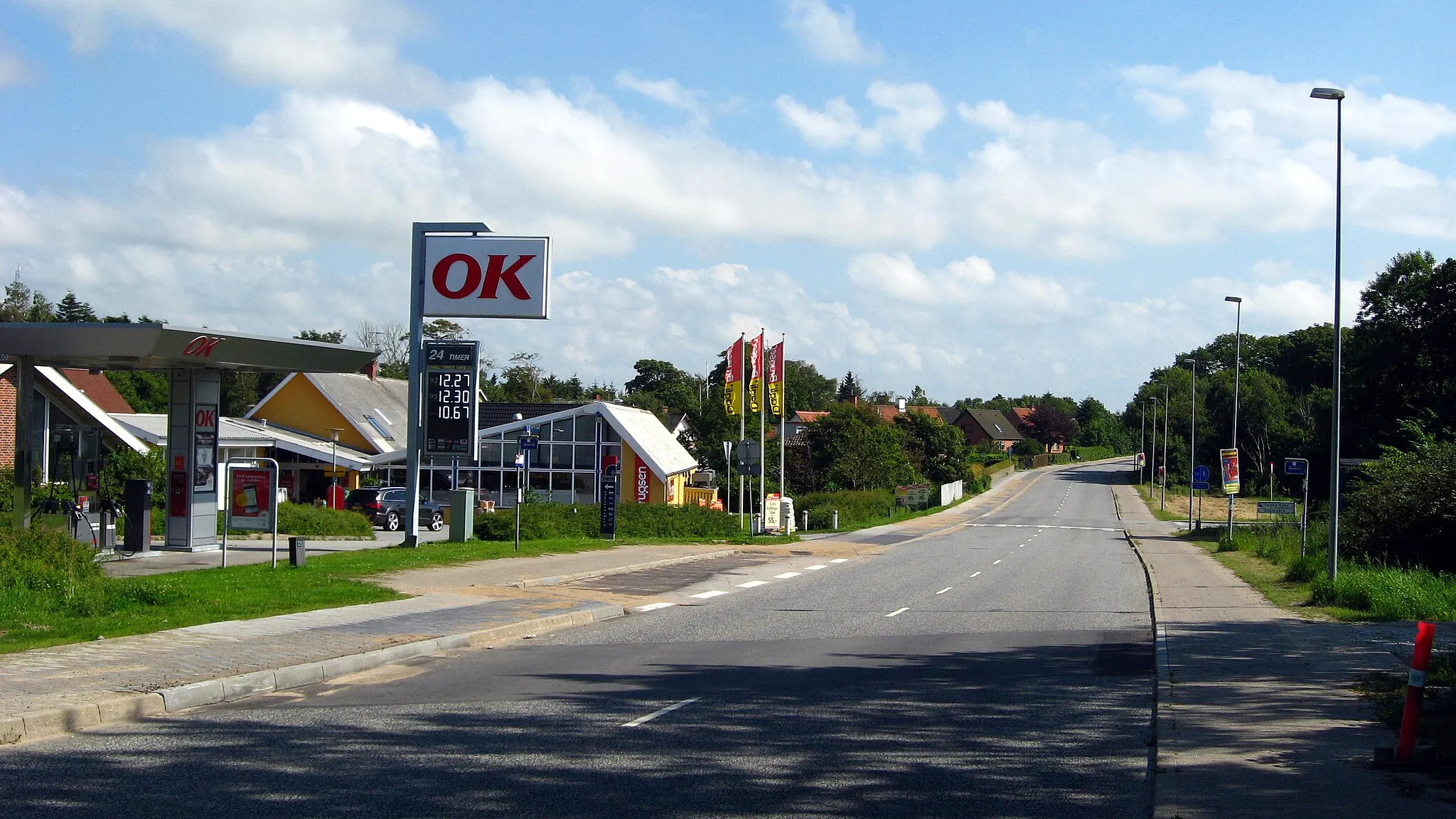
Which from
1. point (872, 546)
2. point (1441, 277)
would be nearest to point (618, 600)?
point (872, 546)

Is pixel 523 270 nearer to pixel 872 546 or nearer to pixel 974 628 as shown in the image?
pixel 974 628

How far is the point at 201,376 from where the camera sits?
23359mm

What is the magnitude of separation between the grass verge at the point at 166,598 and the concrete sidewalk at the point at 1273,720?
1023cm

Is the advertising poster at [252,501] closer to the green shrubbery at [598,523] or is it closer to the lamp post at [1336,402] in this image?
the green shrubbery at [598,523]

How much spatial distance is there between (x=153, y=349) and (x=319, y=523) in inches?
509

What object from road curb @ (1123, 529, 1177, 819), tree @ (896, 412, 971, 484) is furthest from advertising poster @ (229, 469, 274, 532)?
tree @ (896, 412, 971, 484)

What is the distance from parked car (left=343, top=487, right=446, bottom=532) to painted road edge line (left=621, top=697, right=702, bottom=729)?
3494 centimetres

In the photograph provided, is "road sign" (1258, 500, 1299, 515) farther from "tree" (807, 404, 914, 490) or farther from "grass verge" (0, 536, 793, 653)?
"tree" (807, 404, 914, 490)

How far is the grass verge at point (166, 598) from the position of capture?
12148 mm

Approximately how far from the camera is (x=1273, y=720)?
9.70 m

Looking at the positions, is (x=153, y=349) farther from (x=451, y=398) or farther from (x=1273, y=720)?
(x=1273, y=720)

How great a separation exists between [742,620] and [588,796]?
10.1 meters

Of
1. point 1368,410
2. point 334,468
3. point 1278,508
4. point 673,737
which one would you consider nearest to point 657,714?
point 673,737

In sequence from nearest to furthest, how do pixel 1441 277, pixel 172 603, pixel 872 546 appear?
pixel 172 603 < pixel 872 546 < pixel 1441 277
